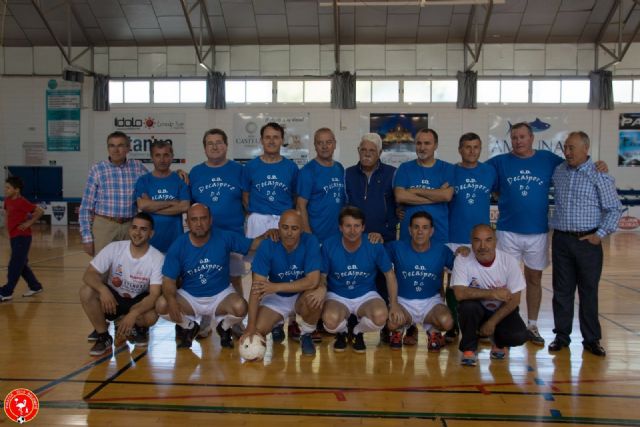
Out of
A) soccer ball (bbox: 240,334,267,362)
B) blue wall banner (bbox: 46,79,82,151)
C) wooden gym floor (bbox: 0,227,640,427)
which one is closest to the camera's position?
wooden gym floor (bbox: 0,227,640,427)

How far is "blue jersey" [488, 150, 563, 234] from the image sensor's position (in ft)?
15.5

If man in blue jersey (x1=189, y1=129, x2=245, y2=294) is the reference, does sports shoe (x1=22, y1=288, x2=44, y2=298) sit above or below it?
below

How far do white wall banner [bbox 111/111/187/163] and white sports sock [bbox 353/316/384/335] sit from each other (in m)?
14.5

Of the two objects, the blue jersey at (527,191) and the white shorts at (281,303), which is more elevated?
the blue jersey at (527,191)

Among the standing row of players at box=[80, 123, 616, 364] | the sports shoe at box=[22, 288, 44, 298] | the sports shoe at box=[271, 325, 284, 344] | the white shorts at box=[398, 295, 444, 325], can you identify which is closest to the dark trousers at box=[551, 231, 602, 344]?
the standing row of players at box=[80, 123, 616, 364]

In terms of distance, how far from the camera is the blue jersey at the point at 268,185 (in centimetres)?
482

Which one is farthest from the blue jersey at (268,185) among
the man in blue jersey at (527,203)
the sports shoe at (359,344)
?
the man in blue jersey at (527,203)

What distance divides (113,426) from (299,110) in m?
15.3

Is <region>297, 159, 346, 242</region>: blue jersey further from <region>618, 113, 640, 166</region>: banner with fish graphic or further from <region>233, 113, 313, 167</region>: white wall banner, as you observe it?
<region>618, 113, 640, 166</region>: banner with fish graphic

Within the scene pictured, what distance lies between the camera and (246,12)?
16297mm

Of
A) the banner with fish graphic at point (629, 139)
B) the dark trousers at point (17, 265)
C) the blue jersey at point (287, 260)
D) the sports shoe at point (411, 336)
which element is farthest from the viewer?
the banner with fish graphic at point (629, 139)

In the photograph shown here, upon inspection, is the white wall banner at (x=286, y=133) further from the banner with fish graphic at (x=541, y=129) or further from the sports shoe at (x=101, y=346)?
the sports shoe at (x=101, y=346)

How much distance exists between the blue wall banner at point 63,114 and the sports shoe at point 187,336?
611 inches

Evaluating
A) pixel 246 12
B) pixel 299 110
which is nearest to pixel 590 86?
pixel 299 110
